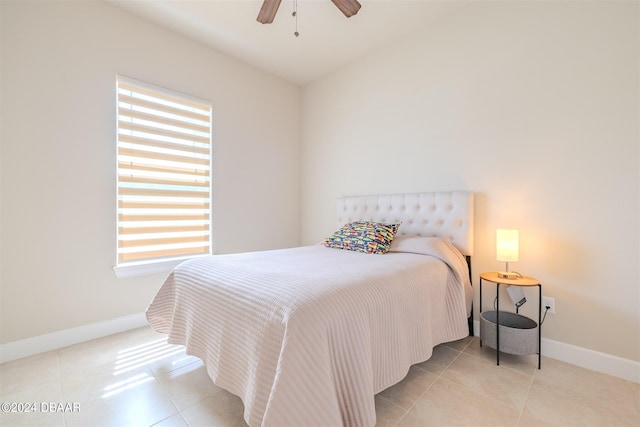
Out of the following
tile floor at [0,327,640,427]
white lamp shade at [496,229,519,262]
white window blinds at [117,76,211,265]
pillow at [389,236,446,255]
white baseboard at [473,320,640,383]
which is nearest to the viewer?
tile floor at [0,327,640,427]

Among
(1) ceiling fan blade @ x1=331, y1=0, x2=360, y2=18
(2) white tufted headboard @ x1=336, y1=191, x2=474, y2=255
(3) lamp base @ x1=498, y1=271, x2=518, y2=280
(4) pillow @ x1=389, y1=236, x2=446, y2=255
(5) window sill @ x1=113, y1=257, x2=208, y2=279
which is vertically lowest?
(5) window sill @ x1=113, y1=257, x2=208, y2=279

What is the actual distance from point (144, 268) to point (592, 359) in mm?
3507

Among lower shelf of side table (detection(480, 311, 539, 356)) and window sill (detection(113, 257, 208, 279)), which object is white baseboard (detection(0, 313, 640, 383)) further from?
window sill (detection(113, 257, 208, 279))

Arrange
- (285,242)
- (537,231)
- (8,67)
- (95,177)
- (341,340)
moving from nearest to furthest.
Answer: (341,340)
(8,67)
(537,231)
(95,177)
(285,242)

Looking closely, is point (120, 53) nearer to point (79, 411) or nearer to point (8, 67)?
point (8, 67)

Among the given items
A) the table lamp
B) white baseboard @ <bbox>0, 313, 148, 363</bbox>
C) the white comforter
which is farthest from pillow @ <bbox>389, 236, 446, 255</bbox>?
white baseboard @ <bbox>0, 313, 148, 363</bbox>

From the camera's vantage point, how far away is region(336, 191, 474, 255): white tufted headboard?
219 cm

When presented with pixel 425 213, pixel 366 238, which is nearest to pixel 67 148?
pixel 366 238

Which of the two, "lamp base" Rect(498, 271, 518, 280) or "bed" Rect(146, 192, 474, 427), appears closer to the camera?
"bed" Rect(146, 192, 474, 427)

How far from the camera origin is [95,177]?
2178 mm

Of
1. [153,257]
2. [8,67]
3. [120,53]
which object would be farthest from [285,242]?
[8,67]

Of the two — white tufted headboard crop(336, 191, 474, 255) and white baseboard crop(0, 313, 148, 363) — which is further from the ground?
white tufted headboard crop(336, 191, 474, 255)

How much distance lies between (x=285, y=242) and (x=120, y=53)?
2545 millimetres

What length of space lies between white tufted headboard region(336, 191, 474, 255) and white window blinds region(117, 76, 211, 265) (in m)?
1.67
